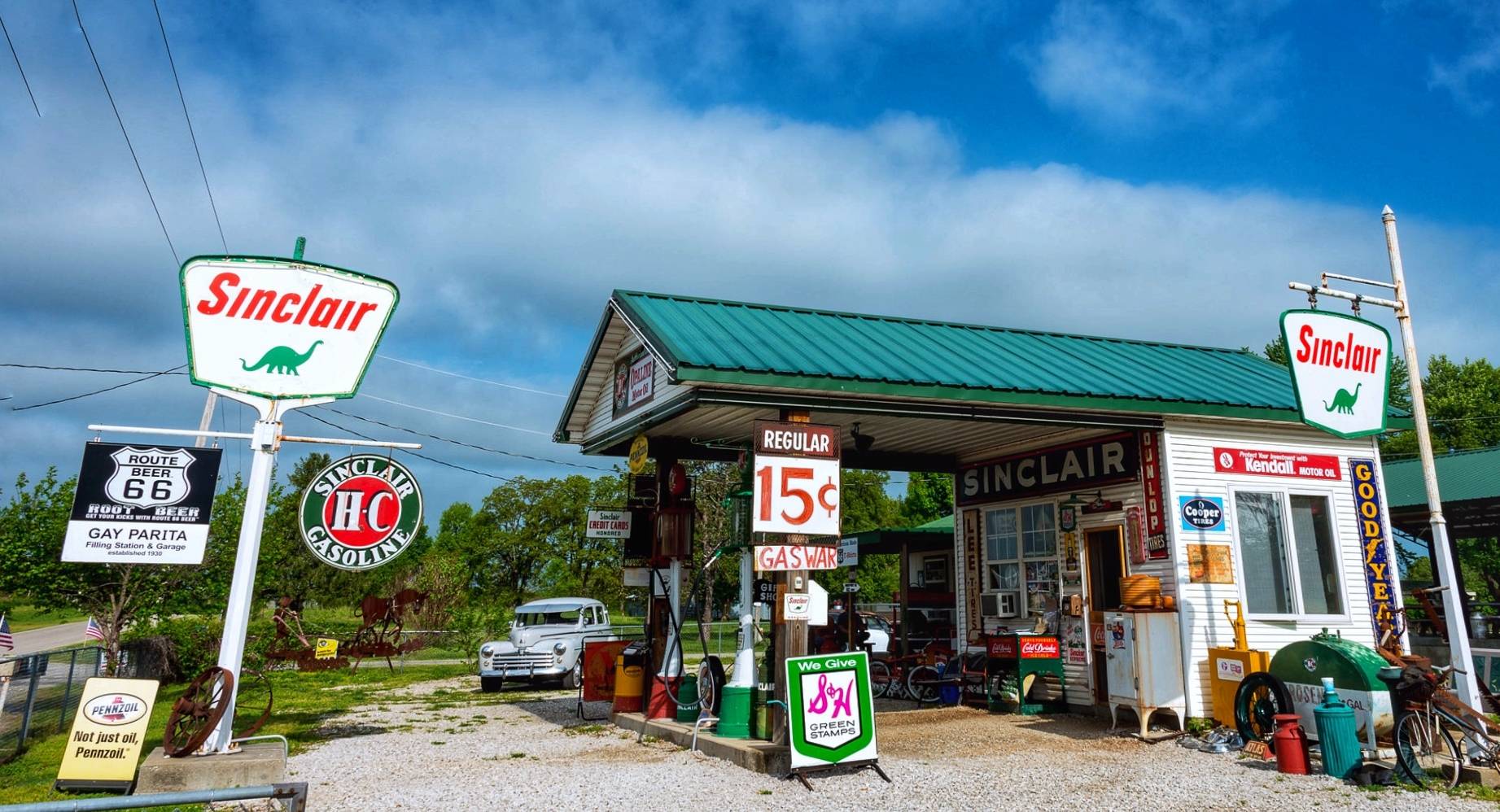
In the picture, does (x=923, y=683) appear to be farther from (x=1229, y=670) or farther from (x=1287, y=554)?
(x=1287, y=554)

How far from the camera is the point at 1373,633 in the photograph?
12477 millimetres

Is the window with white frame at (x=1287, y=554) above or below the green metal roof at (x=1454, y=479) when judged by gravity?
below

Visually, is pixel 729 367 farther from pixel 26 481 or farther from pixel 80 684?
pixel 26 481

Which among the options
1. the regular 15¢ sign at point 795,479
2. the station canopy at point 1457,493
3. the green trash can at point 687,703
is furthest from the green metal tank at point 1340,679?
the station canopy at point 1457,493

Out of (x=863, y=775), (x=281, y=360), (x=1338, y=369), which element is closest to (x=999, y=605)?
(x=1338, y=369)

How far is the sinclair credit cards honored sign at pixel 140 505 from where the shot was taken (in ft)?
29.9

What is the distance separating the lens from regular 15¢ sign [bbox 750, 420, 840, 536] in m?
A: 9.29

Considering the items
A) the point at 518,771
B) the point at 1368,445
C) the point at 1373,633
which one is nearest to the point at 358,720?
the point at 518,771

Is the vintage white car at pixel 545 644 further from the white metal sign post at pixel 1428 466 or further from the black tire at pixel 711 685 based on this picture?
the white metal sign post at pixel 1428 466

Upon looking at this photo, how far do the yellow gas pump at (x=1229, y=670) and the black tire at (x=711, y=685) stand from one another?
19.4ft

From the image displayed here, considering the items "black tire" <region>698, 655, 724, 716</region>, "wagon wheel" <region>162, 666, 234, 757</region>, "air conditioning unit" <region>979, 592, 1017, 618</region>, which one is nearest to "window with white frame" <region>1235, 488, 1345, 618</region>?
"air conditioning unit" <region>979, 592, 1017, 618</region>

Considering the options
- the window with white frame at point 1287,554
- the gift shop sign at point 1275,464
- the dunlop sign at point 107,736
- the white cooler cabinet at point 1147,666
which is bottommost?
the dunlop sign at point 107,736

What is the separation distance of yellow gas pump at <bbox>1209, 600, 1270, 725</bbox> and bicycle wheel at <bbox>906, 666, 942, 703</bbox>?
456 centimetres

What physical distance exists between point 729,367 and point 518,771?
4.74m
